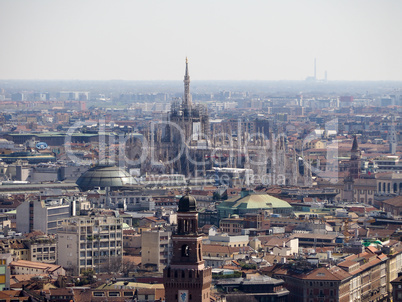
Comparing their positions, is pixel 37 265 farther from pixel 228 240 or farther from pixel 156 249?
pixel 228 240

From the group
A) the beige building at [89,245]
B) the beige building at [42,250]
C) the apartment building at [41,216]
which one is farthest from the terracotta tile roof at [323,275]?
the apartment building at [41,216]

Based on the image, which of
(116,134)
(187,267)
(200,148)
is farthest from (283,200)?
(116,134)

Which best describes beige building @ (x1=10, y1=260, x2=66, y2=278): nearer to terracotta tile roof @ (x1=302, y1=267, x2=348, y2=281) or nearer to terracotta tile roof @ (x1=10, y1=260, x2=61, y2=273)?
terracotta tile roof @ (x1=10, y1=260, x2=61, y2=273)

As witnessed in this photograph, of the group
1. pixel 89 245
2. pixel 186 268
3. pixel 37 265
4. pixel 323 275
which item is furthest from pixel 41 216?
pixel 186 268

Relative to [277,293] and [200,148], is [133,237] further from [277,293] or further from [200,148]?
[200,148]

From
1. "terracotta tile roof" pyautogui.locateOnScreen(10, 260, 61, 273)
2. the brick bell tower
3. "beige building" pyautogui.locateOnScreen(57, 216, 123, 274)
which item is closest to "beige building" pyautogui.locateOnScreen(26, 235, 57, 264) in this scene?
"beige building" pyautogui.locateOnScreen(57, 216, 123, 274)

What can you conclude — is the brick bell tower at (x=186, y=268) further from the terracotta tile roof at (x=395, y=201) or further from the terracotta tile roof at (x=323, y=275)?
the terracotta tile roof at (x=395, y=201)

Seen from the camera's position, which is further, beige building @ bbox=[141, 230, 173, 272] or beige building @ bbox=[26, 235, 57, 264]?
beige building @ bbox=[26, 235, 57, 264]
